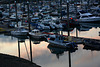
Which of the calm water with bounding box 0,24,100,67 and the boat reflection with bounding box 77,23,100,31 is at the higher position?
the boat reflection with bounding box 77,23,100,31

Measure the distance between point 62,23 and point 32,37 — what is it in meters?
14.1

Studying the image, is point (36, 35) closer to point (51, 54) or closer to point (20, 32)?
point (20, 32)

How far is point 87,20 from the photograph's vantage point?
61094 mm

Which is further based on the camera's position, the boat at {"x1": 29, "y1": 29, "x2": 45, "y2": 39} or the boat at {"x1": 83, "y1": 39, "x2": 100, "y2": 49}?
the boat at {"x1": 29, "y1": 29, "x2": 45, "y2": 39}

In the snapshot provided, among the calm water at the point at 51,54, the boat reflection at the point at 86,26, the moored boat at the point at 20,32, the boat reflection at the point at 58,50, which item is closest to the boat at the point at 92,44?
the calm water at the point at 51,54

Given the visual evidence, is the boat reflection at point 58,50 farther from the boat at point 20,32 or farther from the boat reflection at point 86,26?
the boat reflection at point 86,26

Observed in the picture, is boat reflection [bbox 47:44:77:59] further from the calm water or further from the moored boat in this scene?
the moored boat

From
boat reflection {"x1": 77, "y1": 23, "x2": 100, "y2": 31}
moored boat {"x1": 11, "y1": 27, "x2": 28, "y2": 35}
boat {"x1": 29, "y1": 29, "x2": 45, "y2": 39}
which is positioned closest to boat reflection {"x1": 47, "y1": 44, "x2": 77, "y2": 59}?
boat {"x1": 29, "y1": 29, "x2": 45, "y2": 39}

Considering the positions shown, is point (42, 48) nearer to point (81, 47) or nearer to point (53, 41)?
point (53, 41)

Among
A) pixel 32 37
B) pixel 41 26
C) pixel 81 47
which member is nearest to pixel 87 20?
pixel 41 26

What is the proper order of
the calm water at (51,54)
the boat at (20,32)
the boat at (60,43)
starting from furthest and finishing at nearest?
the boat at (20,32), the boat at (60,43), the calm water at (51,54)

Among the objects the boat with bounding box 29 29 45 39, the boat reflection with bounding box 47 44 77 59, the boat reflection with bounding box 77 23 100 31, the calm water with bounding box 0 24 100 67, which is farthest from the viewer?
the boat reflection with bounding box 77 23 100 31

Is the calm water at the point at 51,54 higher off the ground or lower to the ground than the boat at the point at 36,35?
lower

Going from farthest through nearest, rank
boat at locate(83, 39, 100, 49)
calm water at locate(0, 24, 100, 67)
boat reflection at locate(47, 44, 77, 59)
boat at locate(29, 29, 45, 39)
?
boat at locate(29, 29, 45, 39)
boat at locate(83, 39, 100, 49)
boat reflection at locate(47, 44, 77, 59)
calm water at locate(0, 24, 100, 67)
